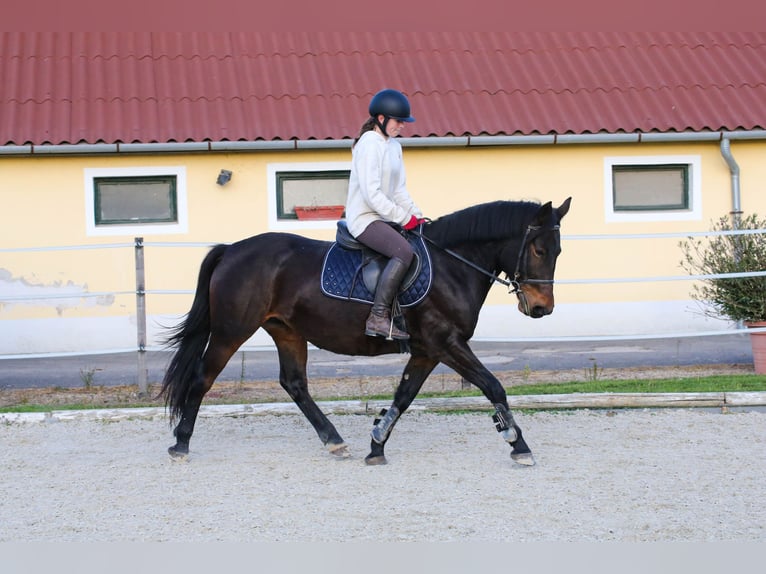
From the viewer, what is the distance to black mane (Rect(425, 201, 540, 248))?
672 cm

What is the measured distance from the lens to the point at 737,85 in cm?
1447

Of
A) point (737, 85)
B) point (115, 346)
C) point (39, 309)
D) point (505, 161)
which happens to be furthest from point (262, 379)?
point (737, 85)

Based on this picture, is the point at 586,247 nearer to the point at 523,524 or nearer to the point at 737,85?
the point at 737,85

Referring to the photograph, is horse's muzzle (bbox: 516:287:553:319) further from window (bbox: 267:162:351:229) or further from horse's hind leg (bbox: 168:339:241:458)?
window (bbox: 267:162:351:229)

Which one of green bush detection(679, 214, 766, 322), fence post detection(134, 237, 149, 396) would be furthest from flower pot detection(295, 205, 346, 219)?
green bush detection(679, 214, 766, 322)

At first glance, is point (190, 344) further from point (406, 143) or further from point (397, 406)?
point (406, 143)

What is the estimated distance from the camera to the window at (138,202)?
13133 millimetres

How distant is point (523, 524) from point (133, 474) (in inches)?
107

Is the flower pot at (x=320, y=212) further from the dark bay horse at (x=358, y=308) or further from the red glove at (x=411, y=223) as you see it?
the red glove at (x=411, y=223)

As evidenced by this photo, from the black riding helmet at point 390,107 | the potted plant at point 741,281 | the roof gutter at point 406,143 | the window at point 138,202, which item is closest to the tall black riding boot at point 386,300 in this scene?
the black riding helmet at point 390,107

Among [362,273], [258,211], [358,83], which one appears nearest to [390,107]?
[362,273]

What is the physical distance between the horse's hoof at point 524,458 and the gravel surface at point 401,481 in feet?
0.27

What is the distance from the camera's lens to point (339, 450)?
22.7 ft

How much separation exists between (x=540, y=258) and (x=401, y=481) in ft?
5.66
